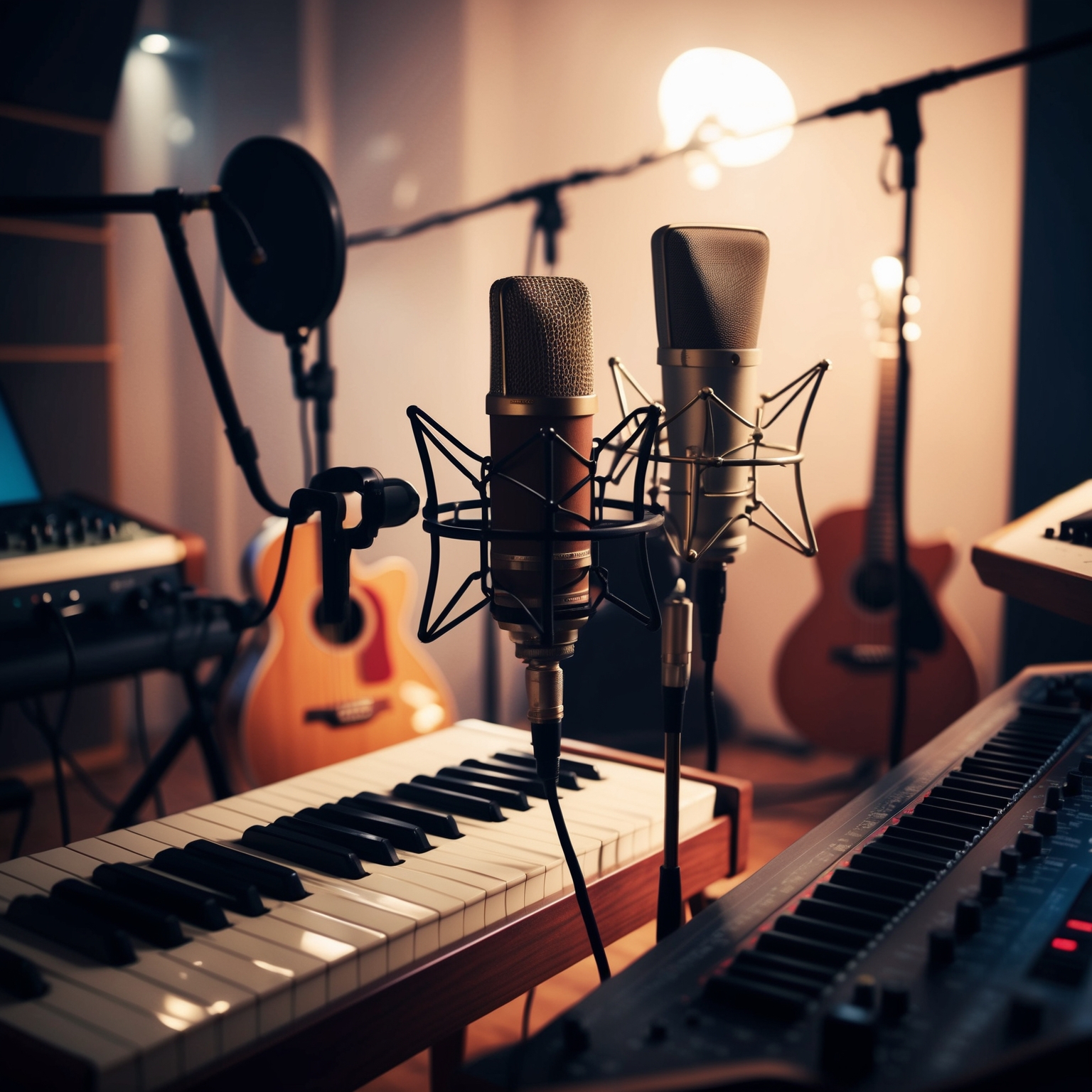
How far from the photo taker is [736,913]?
67cm

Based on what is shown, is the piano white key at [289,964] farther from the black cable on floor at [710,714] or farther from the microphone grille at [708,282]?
the microphone grille at [708,282]

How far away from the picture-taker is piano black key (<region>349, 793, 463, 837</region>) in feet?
3.08

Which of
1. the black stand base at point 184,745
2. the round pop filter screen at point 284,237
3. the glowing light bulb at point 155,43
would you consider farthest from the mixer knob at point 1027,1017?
the glowing light bulb at point 155,43

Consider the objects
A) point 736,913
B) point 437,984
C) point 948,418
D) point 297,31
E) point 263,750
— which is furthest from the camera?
point 297,31

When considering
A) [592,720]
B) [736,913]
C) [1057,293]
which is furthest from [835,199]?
[736,913]

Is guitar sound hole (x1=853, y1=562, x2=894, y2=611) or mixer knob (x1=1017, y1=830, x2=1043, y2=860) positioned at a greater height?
mixer knob (x1=1017, y1=830, x2=1043, y2=860)

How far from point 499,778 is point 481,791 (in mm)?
37

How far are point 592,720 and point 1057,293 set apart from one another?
71.4 inches

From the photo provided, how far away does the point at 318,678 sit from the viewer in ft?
8.91

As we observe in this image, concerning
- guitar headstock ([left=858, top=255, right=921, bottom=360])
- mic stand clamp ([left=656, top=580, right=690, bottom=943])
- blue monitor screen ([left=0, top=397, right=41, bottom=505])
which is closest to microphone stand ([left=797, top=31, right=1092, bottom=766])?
mic stand clamp ([left=656, top=580, right=690, bottom=943])

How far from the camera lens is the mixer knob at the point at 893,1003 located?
0.52 m

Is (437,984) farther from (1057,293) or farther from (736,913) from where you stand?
(1057,293)

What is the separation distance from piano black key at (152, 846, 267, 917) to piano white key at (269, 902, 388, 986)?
0.8 inches

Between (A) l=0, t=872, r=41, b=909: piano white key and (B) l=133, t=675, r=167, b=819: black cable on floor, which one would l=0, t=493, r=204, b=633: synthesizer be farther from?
(A) l=0, t=872, r=41, b=909: piano white key
